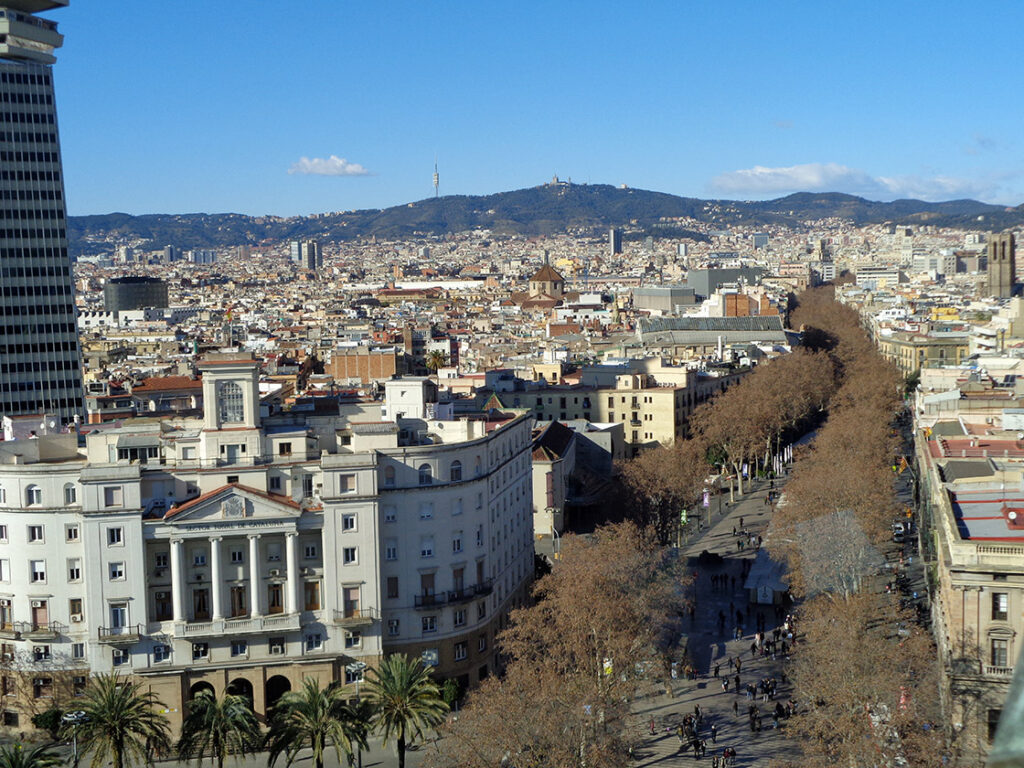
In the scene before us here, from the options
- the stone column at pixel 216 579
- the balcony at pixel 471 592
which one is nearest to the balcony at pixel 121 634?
the stone column at pixel 216 579

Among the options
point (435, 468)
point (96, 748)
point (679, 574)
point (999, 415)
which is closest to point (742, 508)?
point (999, 415)

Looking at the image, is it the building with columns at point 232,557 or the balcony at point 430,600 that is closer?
the building with columns at point 232,557

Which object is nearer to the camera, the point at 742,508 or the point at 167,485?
the point at 167,485

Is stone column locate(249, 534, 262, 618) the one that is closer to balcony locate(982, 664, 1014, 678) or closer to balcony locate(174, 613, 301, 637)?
balcony locate(174, 613, 301, 637)

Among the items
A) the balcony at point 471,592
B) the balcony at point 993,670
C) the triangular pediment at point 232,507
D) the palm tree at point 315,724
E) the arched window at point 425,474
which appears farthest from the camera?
the balcony at point 471,592

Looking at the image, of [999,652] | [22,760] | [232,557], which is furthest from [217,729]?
[999,652]

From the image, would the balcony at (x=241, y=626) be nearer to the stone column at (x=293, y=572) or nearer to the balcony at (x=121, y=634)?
the stone column at (x=293, y=572)

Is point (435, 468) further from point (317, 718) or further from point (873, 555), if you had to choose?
point (873, 555)
